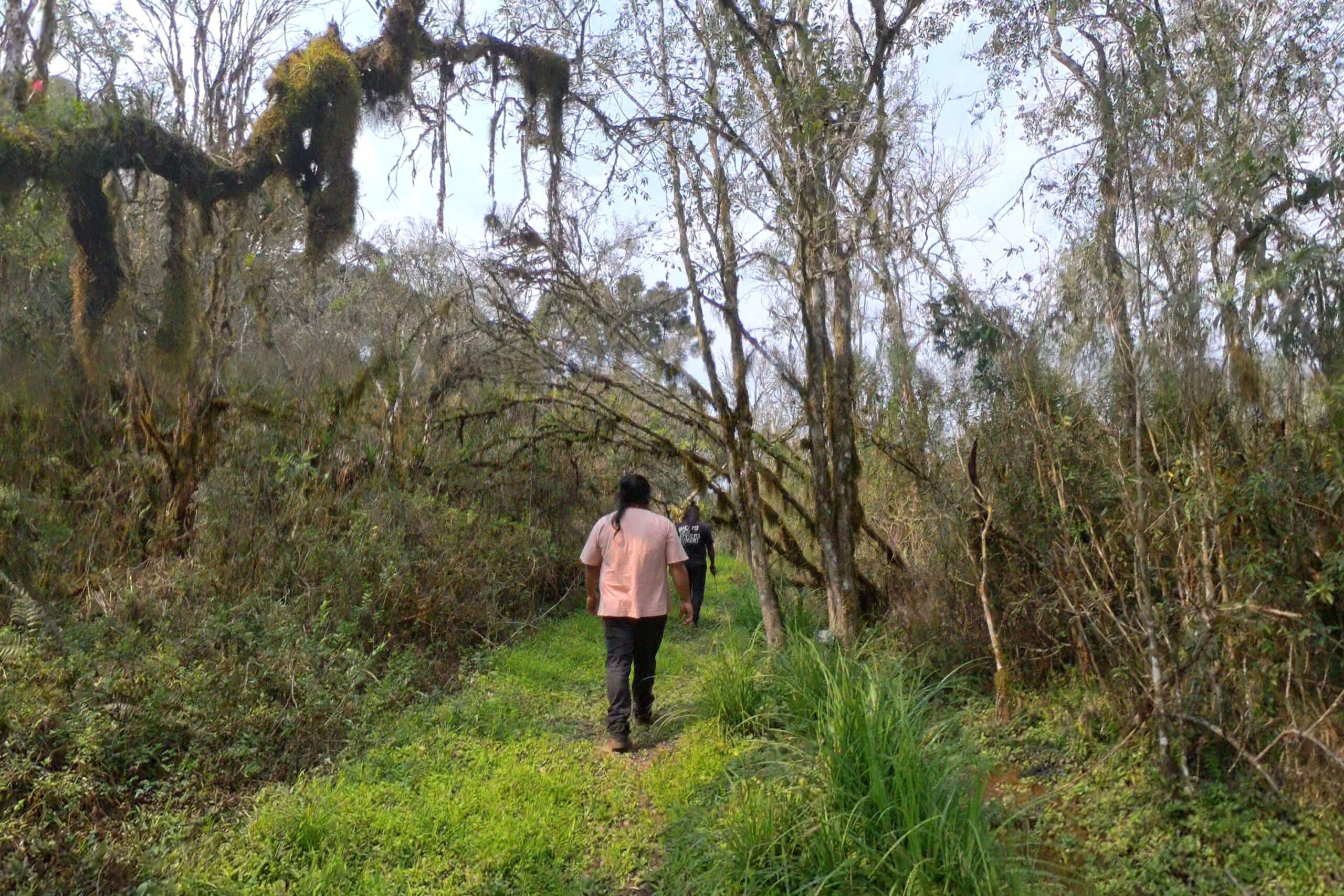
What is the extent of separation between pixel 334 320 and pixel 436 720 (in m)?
10.8

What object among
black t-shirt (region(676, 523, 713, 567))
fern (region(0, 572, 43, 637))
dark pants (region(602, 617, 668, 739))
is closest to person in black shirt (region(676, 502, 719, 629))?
black t-shirt (region(676, 523, 713, 567))

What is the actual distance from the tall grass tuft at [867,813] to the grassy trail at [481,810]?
0.57 m

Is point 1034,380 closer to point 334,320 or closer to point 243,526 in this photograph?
point 243,526

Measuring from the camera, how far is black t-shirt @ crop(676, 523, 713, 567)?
→ 9.96 metres

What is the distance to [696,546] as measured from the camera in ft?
32.8

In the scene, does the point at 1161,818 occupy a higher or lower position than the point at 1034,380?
lower

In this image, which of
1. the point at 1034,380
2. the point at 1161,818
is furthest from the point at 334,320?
the point at 1161,818

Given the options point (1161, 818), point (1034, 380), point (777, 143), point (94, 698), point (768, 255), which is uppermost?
point (777, 143)

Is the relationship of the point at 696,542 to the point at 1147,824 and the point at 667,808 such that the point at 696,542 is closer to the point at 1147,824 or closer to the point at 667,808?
the point at 667,808

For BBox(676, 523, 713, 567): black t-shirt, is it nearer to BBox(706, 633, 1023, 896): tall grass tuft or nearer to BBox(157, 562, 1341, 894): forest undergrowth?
BBox(157, 562, 1341, 894): forest undergrowth

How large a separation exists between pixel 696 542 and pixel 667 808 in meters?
5.12

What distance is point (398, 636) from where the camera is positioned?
8.16 m

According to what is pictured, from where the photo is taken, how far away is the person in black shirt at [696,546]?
998 cm

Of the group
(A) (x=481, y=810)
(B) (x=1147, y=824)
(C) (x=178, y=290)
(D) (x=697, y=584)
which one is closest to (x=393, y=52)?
(C) (x=178, y=290)
